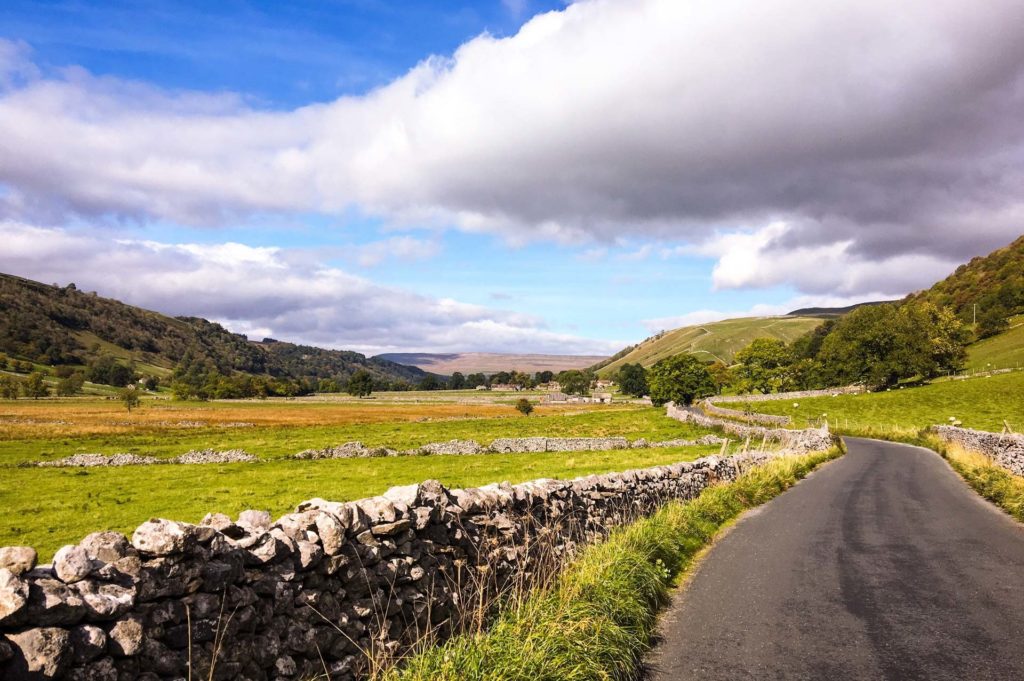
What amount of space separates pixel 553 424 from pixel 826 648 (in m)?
67.7

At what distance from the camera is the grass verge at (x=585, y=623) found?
6.46 metres

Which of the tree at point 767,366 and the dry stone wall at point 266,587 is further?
the tree at point 767,366

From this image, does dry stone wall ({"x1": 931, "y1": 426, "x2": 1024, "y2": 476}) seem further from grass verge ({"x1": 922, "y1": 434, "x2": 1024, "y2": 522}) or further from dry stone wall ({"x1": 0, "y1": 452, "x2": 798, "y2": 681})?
dry stone wall ({"x1": 0, "y1": 452, "x2": 798, "y2": 681})

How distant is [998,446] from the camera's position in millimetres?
30641

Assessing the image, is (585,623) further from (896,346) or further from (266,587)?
(896,346)

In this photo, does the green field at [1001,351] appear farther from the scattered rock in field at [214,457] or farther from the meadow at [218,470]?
the scattered rock in field at [214,457]

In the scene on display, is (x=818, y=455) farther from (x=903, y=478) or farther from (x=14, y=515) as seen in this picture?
(x=14, y=515)

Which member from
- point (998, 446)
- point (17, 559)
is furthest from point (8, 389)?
point (998, 446)

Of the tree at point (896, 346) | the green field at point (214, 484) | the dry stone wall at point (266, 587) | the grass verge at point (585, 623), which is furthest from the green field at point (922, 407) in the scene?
the dry stone wall at point (266, 587)

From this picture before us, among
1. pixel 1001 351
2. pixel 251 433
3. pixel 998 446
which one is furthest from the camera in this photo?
pixel 1001 351

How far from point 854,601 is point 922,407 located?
3076 inches

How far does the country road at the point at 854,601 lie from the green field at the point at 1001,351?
104528mm

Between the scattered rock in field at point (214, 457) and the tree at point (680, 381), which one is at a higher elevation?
the tree at point (680, 381)

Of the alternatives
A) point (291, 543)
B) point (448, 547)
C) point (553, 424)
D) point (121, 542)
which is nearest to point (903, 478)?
point (448, 547)
